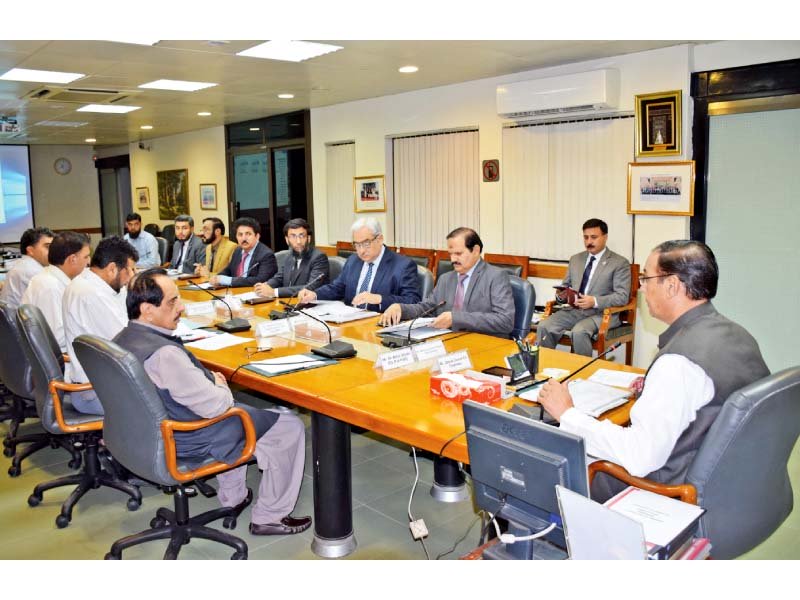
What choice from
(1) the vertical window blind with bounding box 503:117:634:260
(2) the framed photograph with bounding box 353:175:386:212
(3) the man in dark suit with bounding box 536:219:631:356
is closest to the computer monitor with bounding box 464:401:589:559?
(3) the man in dark suit with bounding box 536:219:631:356

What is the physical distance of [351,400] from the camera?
2.54m

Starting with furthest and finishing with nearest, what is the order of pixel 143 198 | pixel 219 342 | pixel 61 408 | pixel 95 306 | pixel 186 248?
pixel 143 198, pixel 186 248, pixel 219 342, pixel 95 306, pixel 61 408

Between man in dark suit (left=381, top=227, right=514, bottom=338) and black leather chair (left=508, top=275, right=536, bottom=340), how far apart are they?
84mm

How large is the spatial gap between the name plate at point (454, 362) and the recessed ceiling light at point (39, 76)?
501 centimetres

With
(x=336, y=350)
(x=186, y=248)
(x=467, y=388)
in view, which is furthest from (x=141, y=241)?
(x=467, y=388)

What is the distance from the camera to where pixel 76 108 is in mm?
8461

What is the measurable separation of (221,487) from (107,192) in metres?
13.1

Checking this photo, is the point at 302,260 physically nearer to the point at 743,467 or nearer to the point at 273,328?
the point at 273,328

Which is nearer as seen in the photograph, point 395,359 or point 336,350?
point 395,359

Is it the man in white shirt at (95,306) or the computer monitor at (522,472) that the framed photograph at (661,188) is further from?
the computer monitor at (522,472)

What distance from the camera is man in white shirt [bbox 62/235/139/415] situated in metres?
3.32

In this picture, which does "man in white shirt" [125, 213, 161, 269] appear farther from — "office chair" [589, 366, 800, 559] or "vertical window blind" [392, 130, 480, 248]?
"office chair" [589, 366, 800, 559]

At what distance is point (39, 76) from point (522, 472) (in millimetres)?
6185

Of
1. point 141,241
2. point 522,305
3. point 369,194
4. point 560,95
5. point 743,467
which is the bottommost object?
point 743,467
